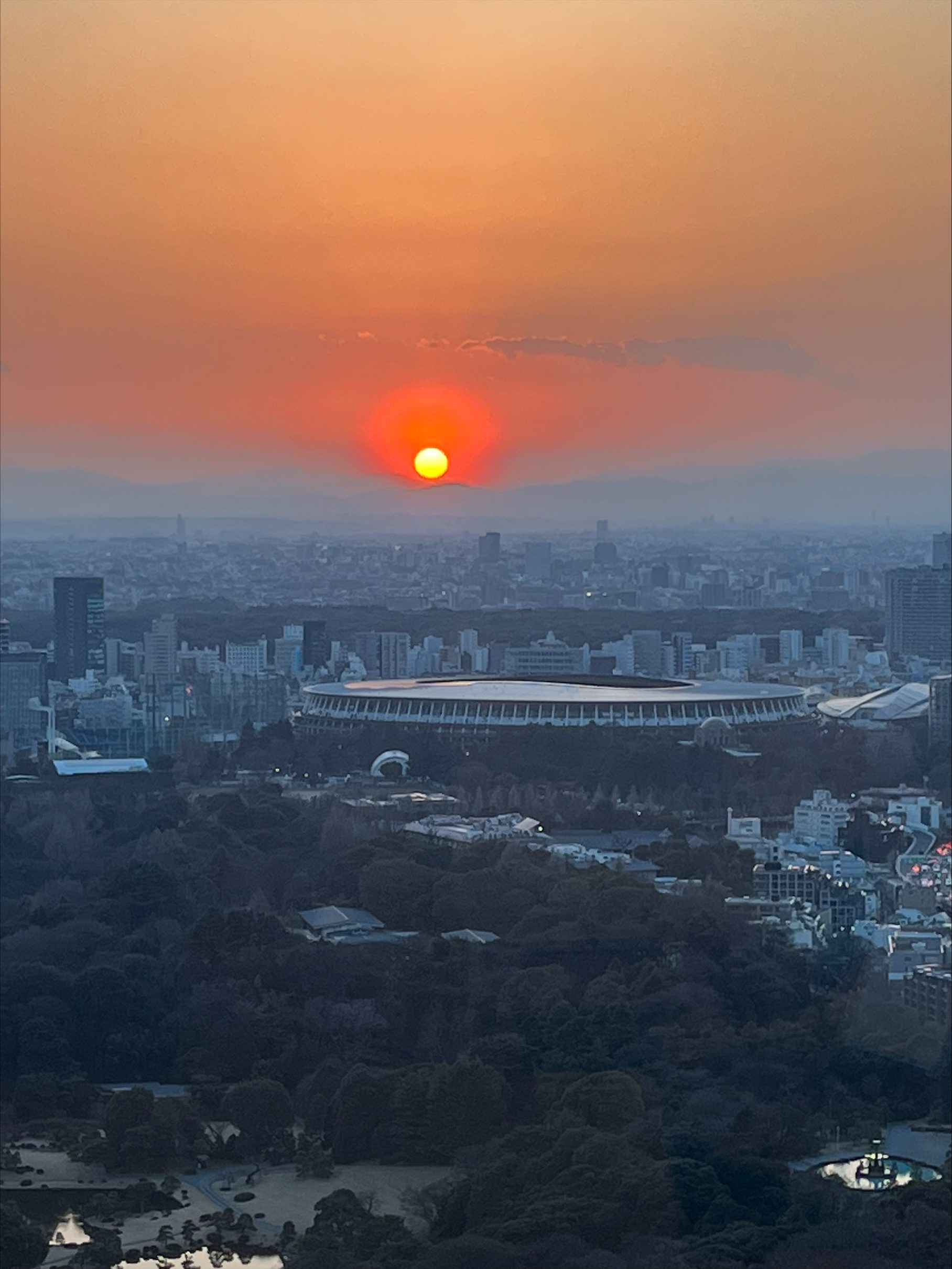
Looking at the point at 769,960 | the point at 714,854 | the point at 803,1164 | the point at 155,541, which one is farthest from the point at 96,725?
the point at 803,1164

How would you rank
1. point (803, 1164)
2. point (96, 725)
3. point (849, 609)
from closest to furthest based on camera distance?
point (803, 1164), point (96, 725), point (849, 609)

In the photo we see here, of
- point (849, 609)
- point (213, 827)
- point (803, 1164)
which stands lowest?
point (803, 1164)

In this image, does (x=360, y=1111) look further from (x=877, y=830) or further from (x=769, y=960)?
(x=877, y=830)

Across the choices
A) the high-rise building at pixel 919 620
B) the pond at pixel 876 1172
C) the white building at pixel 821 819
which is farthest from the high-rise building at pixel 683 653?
the pond at pixel 876 1172

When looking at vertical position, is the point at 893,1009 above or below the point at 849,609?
below

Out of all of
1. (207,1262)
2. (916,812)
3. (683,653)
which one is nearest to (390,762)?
(916,812)

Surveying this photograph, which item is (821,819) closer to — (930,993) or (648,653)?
(930,993)

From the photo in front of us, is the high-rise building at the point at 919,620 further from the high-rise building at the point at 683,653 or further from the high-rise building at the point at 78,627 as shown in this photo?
the high-rise building at the point at 78,627
